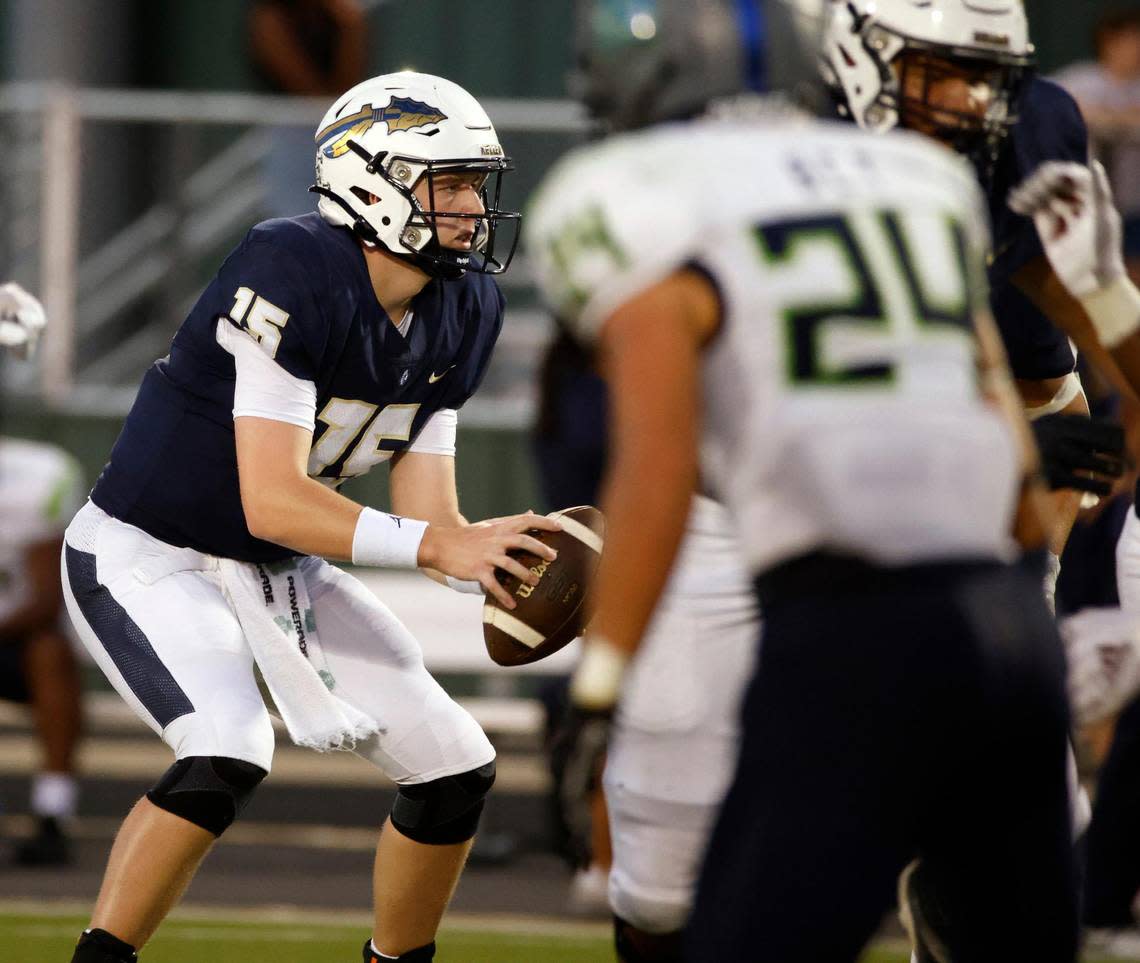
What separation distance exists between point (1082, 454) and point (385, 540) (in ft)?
3.62

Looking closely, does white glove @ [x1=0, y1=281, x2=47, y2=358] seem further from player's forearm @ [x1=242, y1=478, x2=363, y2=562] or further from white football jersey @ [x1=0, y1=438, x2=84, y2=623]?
white football jersey @ [x1=0, y1=438, x2=84, y2=623]

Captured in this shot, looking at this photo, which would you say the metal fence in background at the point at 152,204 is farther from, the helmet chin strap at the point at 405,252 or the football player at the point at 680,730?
the football player at the point at 680,730

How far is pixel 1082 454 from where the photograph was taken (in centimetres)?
303

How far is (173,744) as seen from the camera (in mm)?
3381

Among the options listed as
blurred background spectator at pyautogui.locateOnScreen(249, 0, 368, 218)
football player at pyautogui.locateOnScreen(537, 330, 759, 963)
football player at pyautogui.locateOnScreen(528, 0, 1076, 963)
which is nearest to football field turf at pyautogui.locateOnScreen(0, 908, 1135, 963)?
football player at pyautogui.locateOnScreen(537, 330, 759, 963)

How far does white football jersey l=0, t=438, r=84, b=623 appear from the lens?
6070 mm

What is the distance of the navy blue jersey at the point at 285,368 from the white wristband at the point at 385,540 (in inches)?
10.6

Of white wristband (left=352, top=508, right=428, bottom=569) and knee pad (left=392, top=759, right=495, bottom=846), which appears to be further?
knee pad (left=392, top=759, right=495, bottom=846)

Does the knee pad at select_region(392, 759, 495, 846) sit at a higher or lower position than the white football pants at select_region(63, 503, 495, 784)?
lower

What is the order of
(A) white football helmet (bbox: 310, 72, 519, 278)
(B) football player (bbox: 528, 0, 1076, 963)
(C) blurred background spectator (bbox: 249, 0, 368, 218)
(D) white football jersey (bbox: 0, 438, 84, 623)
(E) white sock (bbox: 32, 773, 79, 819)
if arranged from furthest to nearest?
(C) blurred background spectator (bbox: 249, 0, 368, 218)
(D) white football jersey (bbox: 0, 438, 84, 623)
(E) white sock (bbox: 32, 773, 79, 819)
(A) white football helmet (bbox: 310, 72, 519, 278)
(B) football player (bbox: 528, 0, 1076, 963)

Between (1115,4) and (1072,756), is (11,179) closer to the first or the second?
(1115,4)

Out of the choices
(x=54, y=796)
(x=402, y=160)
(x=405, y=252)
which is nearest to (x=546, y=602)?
(x=405, y=252)

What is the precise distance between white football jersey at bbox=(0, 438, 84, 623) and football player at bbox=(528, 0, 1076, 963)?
4123mm

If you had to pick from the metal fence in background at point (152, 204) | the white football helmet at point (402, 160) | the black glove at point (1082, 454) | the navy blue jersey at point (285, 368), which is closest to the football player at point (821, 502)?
the black glove at point (1082, 454)
